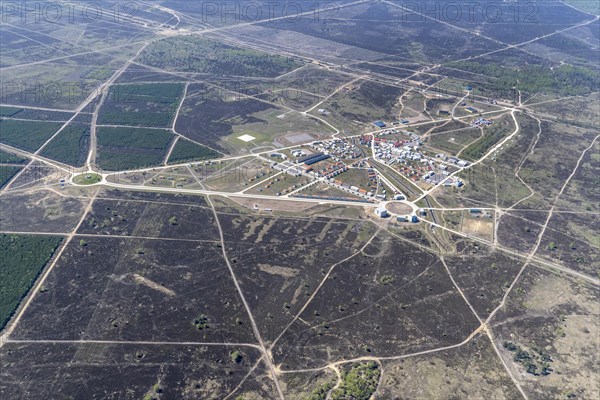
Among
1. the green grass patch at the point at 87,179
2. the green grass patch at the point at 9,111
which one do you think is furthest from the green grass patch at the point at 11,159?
the green grass patch at the point at 9,111

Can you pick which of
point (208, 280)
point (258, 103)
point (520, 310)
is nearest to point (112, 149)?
point (258, 103)

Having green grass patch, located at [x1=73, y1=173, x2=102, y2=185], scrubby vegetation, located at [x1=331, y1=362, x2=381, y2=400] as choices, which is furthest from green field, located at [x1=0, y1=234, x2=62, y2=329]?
scrubby vegetation, located at [x1=331, y1=362, x2=381, y2=400]

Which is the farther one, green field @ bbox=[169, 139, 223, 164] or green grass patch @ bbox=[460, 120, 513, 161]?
green grass patch @ bbox=[460, 120, 513, 161]

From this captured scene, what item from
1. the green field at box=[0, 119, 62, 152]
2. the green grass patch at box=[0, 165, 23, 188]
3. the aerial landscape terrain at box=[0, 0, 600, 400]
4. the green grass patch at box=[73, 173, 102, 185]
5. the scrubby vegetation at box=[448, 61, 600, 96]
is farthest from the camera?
the scrubby vegetation at box=[448, 61, 600, 96]

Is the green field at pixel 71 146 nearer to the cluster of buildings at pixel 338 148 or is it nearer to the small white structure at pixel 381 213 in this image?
the cluster of buildings at pixel 338 148

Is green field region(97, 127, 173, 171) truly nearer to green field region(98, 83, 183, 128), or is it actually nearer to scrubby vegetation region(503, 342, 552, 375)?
green field region(98, 83, 183, 128)
